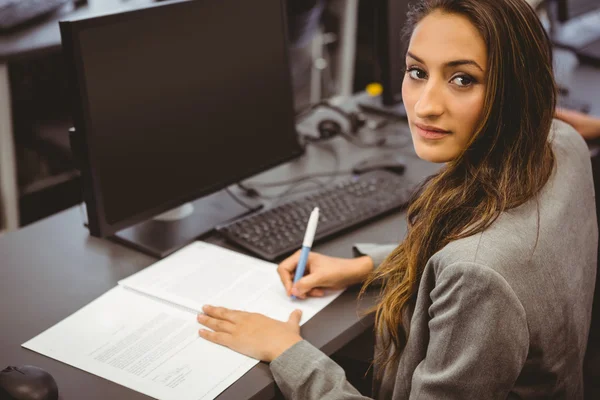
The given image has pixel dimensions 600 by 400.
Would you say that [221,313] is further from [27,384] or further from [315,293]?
[27,384]

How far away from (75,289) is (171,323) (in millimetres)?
210

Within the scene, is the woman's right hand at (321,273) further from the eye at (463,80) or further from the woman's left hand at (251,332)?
the eye at (463,80)

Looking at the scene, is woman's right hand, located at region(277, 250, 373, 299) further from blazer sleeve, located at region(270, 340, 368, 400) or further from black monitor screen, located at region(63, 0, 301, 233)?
black monitor screen, located at region(63, 0, 301, 233)

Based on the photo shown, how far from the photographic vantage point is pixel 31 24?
256 cm

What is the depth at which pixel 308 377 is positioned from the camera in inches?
39.7

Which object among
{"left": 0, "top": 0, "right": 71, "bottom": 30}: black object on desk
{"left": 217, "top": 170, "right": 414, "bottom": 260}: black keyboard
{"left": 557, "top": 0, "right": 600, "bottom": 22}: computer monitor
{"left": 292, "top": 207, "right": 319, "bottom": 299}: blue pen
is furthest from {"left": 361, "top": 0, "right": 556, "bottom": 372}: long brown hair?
{"left": 0, "top": 0, "right": 71, "bottom": 30}: black object on desk

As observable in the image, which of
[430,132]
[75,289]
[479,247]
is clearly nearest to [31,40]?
[75,289]

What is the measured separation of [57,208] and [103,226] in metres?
1.80

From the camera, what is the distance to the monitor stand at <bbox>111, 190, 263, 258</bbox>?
1348mm

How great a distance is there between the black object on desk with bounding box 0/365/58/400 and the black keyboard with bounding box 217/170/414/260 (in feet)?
1.55

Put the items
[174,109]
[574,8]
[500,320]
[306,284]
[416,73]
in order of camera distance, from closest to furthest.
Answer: [500,320], [416,73], [306,284], [174,109], [574,8]

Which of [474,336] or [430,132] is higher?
[430,132]

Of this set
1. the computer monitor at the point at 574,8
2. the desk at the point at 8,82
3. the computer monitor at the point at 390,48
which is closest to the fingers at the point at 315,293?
the computer monitor at the point at 390,48

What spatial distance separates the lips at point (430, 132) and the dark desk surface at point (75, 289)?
0.34 metres
